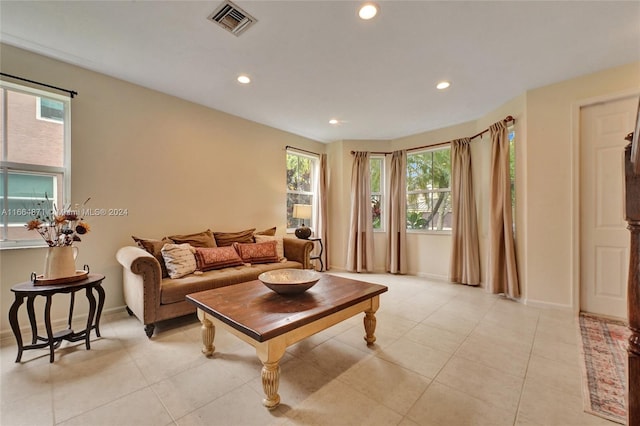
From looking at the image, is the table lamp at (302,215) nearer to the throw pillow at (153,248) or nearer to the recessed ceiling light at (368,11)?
the throw pillow at (153,248)

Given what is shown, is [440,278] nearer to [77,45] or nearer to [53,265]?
[53,265]

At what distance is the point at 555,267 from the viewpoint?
296 centimetres

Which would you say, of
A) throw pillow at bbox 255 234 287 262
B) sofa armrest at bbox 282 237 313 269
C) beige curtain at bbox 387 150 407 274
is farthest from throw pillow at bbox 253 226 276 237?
beige curtain at bbox 387 150 407 274

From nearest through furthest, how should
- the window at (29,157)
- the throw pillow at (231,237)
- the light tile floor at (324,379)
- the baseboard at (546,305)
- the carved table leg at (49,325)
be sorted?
the light tile floor at (324,379), the carved table leg at (49,325), the window at (29,157), the baseboard at (546,305), the throw pillow at (231,237)

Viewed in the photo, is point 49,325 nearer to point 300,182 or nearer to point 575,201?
point 300,182

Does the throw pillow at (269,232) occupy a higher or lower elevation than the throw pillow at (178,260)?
higher

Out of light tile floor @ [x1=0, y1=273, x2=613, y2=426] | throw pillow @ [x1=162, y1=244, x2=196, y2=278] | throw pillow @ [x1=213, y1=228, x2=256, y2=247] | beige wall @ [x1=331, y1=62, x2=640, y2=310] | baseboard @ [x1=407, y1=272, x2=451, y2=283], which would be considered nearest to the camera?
light tile floor @ [x1=0, y1=273, x2=613, y2=426]

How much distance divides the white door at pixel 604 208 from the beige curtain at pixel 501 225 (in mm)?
637

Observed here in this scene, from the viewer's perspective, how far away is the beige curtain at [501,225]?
3.29 meters

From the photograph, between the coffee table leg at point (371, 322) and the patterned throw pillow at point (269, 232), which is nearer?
the coffee table leg at point (371, 322)

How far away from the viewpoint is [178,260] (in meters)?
2.69

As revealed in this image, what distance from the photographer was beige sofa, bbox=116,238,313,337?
2.26 meters

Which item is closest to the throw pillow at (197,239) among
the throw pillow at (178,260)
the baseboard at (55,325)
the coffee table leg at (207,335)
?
the throw pillow at (178,260)

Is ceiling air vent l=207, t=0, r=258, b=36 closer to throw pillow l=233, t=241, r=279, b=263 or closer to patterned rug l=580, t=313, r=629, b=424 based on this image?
throw pillow l=233, t=241, r=279, b=263
